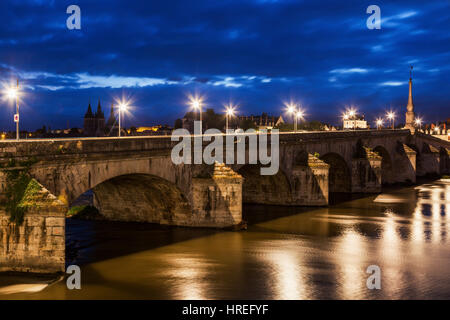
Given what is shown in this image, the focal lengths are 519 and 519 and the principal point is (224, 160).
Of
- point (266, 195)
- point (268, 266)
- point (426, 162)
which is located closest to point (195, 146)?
point (268, 266)

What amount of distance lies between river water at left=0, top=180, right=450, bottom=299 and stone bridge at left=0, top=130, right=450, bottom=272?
1.07 metres

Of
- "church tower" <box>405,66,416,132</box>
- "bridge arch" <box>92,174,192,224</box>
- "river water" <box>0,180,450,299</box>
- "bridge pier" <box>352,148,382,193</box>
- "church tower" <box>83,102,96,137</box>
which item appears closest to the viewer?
"river water" <box>0,180,450,299</box>

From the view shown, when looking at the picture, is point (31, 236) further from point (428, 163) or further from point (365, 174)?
point (428, 163)

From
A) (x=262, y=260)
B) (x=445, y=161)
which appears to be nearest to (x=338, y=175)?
(x=262, y=260)

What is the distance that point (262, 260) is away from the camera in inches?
969

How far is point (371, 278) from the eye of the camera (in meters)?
21.7

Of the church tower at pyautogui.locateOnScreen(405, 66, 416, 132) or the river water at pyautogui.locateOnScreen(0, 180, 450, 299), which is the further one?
the church tower at pyautogui.locateOnScreen(405, 66, 416, 132)

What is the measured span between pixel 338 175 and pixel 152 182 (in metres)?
29.6

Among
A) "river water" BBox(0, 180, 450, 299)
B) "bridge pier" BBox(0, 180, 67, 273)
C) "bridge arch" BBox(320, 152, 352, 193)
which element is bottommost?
"river water" BBox(0, 180, 450, 299)

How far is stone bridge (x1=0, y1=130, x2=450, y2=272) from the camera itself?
1884 cm

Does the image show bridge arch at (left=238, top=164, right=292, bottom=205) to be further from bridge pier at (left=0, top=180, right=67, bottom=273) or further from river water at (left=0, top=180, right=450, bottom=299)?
bridge pier at (left=0, top=180, right=67, bottom=273)

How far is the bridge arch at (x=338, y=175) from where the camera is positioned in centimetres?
5309

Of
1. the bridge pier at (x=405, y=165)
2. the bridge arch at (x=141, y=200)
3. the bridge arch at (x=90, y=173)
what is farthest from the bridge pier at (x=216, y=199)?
the bridge pier at (x=405, y=165)

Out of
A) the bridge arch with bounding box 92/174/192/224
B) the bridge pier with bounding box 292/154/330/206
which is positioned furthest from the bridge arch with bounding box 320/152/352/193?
the bridge arch with bounding box 92/174/192/224
